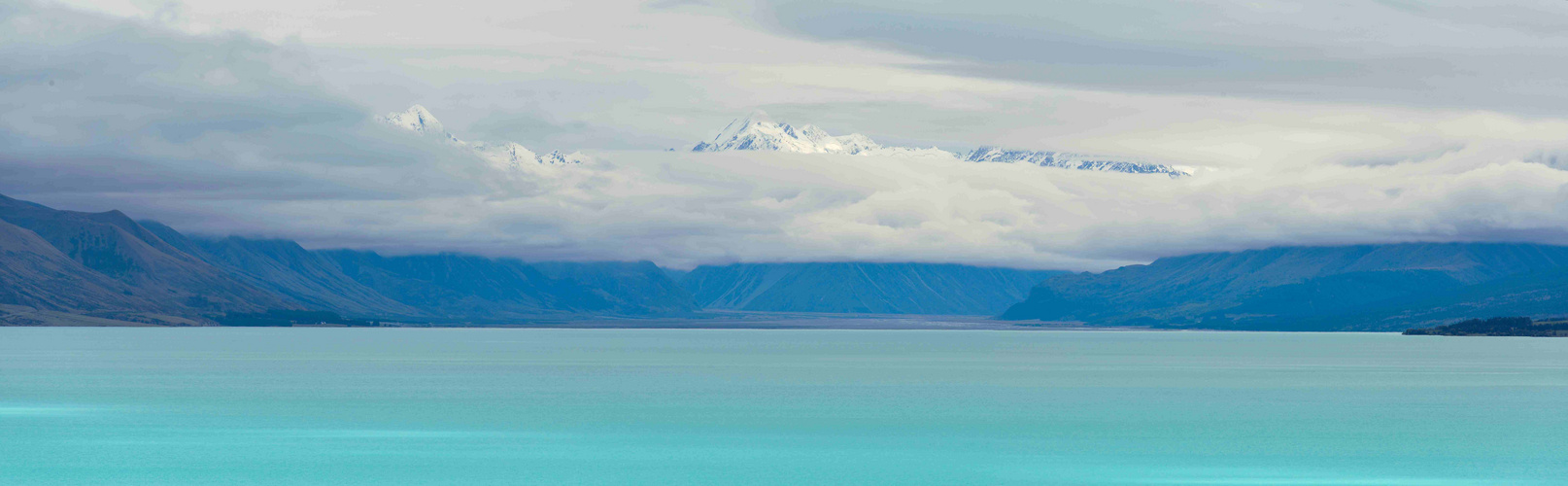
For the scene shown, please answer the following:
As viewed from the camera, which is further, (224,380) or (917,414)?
(224,380)

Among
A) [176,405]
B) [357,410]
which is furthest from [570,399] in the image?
[176,405]

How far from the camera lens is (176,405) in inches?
4791

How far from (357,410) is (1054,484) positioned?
65255 mm

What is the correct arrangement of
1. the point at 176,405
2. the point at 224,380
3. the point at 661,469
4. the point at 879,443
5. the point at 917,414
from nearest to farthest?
the point at 661,469, the point at 879,443, the point at 917,414, the point at 176,405, the point at 224,380

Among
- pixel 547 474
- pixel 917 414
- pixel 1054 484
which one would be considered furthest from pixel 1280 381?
pixel 547 474

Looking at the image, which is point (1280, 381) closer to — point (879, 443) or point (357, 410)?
point (879, 443)

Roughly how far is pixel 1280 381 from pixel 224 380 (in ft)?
410

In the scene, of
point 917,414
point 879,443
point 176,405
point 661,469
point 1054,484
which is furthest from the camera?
point 176,405

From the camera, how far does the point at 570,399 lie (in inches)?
5079

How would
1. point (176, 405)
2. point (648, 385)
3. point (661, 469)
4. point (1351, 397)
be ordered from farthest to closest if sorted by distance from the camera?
1. point (648, 385)
2. point (1351, 397)
3. point (176, 405)
4. point (661, 469)

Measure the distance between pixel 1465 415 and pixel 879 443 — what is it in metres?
55.7

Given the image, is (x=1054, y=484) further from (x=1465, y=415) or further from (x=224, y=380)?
(x=224, y=380)

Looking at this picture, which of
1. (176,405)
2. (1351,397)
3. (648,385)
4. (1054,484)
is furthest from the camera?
(648,385)

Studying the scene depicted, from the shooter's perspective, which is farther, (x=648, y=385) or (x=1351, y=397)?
(x=648, y=385)
